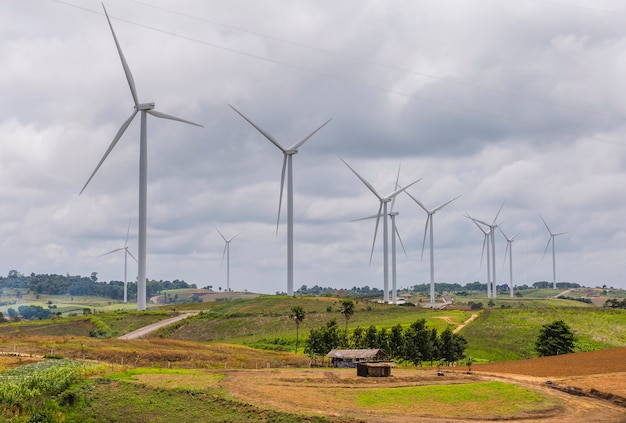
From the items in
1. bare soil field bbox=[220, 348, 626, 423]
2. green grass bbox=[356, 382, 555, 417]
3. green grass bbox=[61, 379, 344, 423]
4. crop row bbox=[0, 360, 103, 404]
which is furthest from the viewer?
crop row bbox=[0, 360, 103, 404]

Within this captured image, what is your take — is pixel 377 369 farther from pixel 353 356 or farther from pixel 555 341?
pixel 555 341

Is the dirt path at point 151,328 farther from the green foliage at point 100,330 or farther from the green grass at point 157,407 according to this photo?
the green grass at point 157,407

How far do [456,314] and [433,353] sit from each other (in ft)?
210

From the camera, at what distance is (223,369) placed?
9856 centimetres

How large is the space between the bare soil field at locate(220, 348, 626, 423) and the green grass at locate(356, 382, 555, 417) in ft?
0.73

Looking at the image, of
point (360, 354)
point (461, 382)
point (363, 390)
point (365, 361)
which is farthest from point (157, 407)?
point (360, 354)

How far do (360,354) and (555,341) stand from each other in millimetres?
36124

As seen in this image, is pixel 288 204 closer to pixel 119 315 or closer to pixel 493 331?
pixel 119 315

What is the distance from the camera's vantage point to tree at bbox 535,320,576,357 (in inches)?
4811

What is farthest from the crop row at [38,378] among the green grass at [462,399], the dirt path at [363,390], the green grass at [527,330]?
the green grass at [527,330]

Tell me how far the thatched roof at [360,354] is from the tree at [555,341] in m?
31.4

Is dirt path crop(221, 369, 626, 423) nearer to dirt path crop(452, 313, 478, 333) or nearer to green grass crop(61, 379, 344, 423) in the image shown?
green grass crop(61, 379, 344, 423)

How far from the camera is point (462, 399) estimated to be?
3054 inches

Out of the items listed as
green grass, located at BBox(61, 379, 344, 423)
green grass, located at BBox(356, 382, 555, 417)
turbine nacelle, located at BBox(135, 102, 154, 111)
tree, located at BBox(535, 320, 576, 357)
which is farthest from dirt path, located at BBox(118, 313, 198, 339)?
green grass, located at BBox(356, 382, 555, 417)
